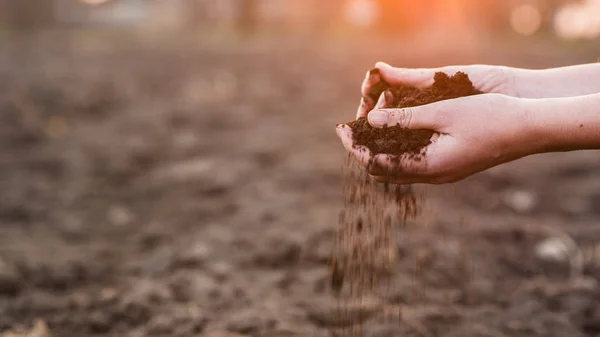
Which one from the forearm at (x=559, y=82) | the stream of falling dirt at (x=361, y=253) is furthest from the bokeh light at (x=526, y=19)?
the forearm at (x=559, y=82)

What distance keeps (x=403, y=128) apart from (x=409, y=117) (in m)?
0.05

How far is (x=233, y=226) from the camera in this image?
3609 millimetres

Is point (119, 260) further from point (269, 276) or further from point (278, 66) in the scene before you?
point (278, 66)

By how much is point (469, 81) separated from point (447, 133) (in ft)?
1.01

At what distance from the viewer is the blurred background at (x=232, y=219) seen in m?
2.67

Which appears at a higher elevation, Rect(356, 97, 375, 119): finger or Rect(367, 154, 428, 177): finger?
Rect(356, 97, 375, 119): finger

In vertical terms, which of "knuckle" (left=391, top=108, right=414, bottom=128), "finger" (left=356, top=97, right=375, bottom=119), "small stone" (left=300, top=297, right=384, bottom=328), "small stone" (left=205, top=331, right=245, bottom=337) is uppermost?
"finger" (left=356, top=97, right=375, bottom=119)

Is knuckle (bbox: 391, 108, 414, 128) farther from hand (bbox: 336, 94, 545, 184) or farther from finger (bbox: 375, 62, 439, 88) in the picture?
finger (bbox: 375, 62, 439, 88)

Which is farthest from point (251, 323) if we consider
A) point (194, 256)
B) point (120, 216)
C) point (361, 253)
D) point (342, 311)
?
point (120, 216)

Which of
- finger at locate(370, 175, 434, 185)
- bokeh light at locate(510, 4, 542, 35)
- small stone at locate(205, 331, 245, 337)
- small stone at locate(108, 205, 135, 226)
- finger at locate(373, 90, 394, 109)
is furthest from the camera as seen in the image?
bokeh light at locate(510, 4, 542, 35)

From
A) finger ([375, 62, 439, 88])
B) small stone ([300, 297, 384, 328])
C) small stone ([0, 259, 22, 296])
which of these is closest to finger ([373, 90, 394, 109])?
finger ([375, 62, 439, 88])

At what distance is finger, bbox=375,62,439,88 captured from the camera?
228 cm

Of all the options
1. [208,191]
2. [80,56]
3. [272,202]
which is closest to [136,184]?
[208,191]

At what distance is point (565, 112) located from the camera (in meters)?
1.84
